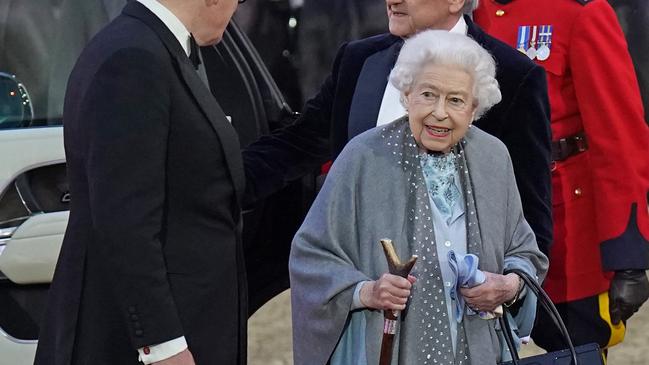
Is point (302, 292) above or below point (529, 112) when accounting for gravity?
below

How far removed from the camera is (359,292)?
105 inches

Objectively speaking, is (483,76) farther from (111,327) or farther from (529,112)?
→ (111,327)

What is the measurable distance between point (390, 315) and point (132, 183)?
1.86 ft

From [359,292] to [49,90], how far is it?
4.15ft

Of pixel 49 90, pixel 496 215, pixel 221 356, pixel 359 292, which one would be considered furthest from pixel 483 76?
pixel 49 90

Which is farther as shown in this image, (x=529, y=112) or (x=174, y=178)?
(x=529, y=112)

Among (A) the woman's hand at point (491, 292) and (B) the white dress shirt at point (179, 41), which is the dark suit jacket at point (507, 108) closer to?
(A) the woman's hand at point (491, 292)

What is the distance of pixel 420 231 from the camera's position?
8.86 feet

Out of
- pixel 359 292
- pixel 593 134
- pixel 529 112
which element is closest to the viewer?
pixel 359 292

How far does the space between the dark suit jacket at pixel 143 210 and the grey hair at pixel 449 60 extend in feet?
1.26

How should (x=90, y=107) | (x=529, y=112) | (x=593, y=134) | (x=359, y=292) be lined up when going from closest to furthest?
(x=90, y=107) < (x=359, y=292) < (x=529, y=112) < (x=593, y=134)

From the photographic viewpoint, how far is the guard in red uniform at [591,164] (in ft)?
11.4

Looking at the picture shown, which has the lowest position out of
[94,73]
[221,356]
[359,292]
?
[221,356]

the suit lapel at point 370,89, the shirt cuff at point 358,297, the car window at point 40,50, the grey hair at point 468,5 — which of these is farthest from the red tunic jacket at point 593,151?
the car window at point 40,50
